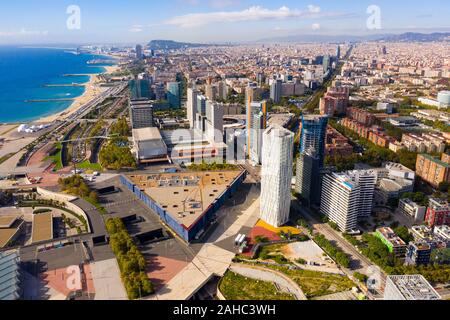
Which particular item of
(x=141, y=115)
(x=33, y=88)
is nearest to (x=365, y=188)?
(x=141, y=115)

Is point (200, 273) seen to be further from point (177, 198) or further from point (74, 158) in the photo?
point (74, 158)

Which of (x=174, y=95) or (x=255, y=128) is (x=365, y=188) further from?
(x=174, y=95)

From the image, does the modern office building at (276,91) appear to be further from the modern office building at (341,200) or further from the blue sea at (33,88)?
the modern office building at (341,200)

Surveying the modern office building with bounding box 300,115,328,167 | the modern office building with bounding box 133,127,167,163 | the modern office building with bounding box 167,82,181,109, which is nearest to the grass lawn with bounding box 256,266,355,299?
the modern office building with bounding box 300,115,328,167

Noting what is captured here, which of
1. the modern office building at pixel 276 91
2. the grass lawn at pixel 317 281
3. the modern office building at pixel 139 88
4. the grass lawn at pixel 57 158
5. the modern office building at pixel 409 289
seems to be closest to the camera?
the modern office building at pixel 409 289

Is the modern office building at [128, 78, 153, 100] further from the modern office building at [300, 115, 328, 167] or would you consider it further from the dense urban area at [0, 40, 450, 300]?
the modern office building at [300, 115, 328, 167]

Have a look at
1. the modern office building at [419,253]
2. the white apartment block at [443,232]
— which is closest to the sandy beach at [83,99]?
the modern office building at [419,253]
